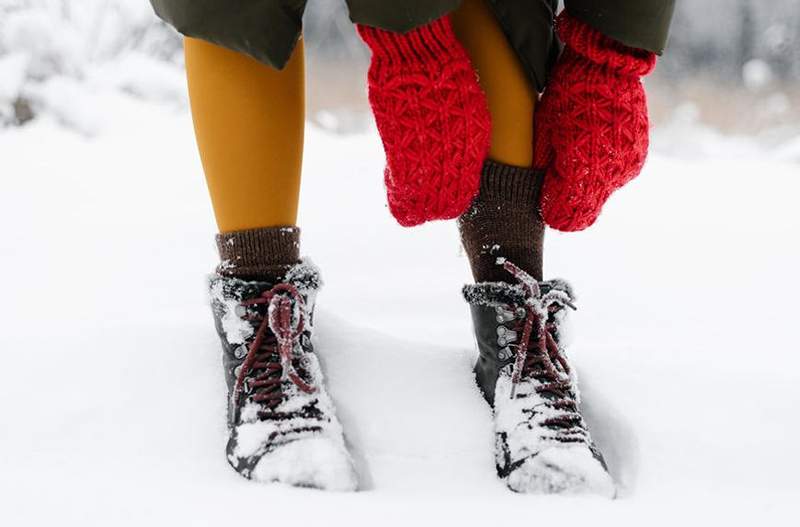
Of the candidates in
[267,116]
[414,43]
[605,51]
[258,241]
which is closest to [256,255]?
[258,241]

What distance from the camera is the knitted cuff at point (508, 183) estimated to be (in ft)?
2.29

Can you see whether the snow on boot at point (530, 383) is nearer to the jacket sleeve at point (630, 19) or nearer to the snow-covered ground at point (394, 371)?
the snow-covered ground at point (394, 371)

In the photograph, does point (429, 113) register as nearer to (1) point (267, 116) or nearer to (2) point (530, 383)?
(1) point (267, 116)

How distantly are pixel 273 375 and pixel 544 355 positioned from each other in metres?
0.24

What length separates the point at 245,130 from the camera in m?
0.67

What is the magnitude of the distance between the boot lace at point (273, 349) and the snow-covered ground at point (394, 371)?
2.2 inches

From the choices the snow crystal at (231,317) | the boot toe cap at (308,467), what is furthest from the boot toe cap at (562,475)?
the snow crystal at (231,317)

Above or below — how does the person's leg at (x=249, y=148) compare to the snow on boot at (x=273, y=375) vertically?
above

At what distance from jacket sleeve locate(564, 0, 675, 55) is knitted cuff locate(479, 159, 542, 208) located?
0.46 feet

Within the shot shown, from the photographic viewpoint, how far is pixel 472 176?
0.67m

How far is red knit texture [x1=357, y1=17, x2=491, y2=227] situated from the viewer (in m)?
0.62

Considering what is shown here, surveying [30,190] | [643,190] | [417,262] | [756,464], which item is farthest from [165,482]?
[643,190]

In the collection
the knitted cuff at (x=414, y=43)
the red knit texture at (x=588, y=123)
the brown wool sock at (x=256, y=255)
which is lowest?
the brown wool sock at (x=256, y=255)

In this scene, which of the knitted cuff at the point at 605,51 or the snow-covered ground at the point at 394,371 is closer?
the snow-covered ground at the point at 394,371
